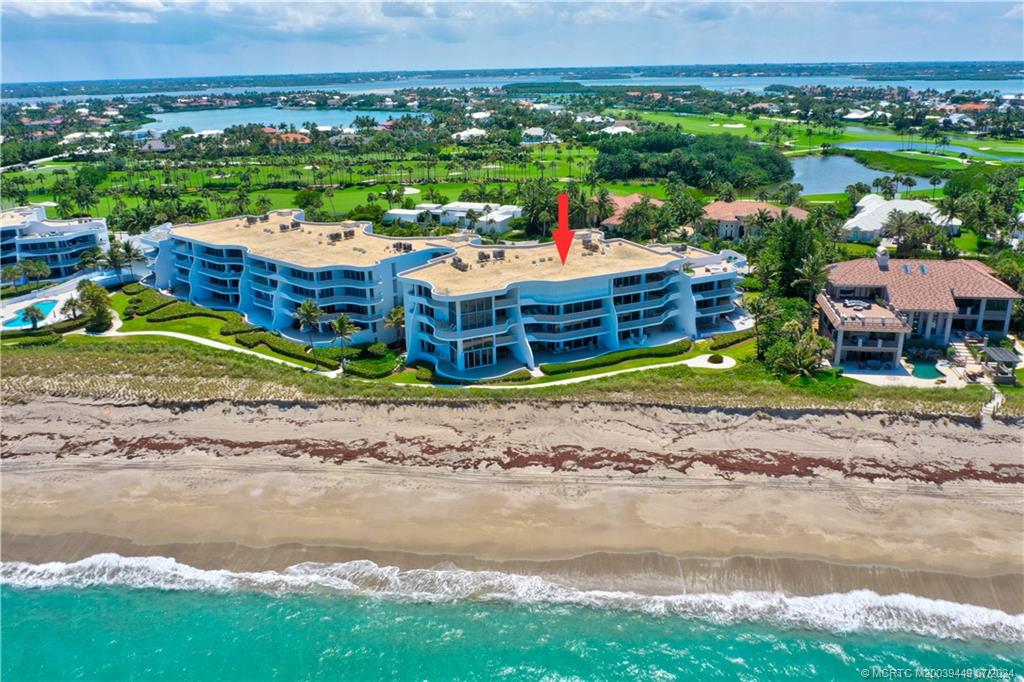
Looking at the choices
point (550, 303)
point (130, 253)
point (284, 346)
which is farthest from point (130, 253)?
point (550, 303)

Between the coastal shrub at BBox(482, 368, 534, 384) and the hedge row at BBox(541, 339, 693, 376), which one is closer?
the coastal shrub at BBox(482, 368, 534, 384)

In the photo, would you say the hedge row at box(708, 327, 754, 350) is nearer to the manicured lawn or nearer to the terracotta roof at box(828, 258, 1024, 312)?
the terracotta roof at box(828, 258, 1024, 312)

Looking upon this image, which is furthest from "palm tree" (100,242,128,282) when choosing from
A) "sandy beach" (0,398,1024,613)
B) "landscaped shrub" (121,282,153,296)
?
"sandy beach" (0,398,1024,613)

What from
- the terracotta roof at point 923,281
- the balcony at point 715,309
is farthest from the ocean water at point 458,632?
the balcony at point 715,309

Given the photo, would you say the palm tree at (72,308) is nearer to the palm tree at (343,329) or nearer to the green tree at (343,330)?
the green tree at (343,330)

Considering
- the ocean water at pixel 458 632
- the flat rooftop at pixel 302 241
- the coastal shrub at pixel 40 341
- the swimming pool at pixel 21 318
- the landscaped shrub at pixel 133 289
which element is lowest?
the ocean water at pixel 458 632

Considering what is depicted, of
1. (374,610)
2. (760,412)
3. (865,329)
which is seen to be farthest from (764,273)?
Result: (374,610)
